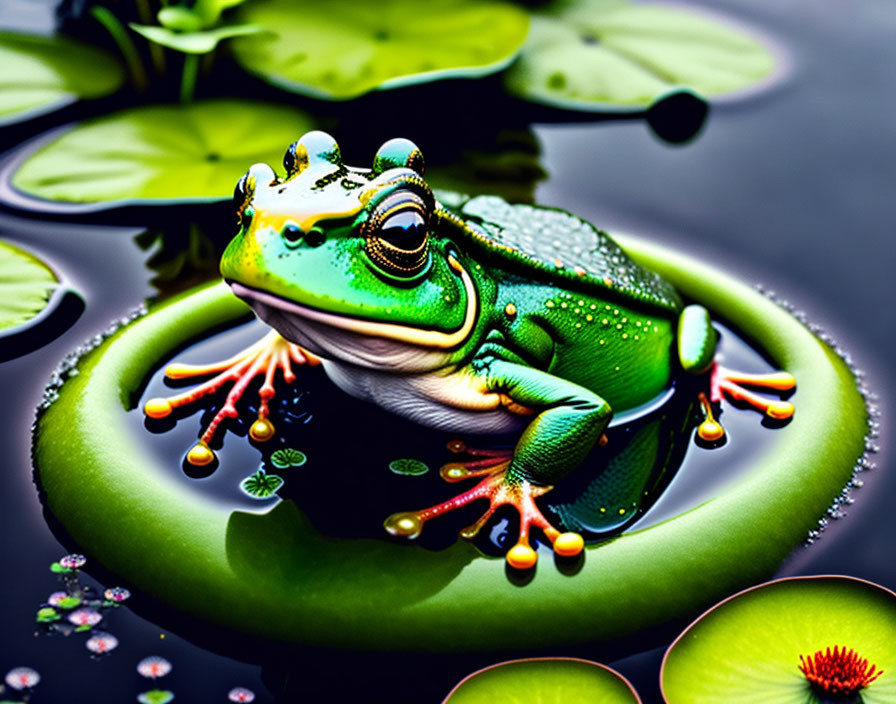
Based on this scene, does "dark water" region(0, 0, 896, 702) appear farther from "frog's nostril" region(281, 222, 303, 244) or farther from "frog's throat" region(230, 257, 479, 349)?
"frog's nostril" region(281, 222, 303, 244)

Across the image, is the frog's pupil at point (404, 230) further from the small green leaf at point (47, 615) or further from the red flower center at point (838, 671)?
the red flower center at point (838, 671)

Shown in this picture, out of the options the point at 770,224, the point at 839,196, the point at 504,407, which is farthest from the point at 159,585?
the point at 839,196

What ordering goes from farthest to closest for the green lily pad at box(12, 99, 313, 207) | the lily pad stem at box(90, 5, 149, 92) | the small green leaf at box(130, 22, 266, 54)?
the lily pad stem at box(90, 5, 149, 92), the small green leaf at box(130, 22, 266, 54), the green lily pad at box(12, 99, 313, 207)

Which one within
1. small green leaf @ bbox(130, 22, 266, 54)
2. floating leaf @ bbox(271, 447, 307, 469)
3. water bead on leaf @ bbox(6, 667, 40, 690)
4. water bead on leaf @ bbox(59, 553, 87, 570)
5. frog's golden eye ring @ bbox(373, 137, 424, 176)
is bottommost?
water bead on leaf @ bbox(6, 667, 40, 690)

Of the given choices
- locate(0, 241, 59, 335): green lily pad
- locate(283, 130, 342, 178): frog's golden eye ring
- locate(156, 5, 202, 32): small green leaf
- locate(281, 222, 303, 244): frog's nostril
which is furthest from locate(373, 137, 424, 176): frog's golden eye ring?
locate(156, 5, 202, 32): small green leaf

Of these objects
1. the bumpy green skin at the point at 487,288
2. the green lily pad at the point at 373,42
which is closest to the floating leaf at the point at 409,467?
the bumpy green skin at the point at 487,288
